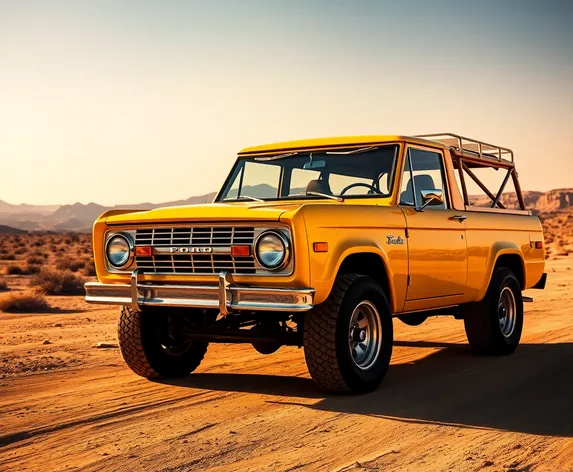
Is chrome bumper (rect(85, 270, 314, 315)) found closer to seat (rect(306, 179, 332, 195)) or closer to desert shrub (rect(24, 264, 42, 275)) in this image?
seat (rect(306, 179, 332, 195))

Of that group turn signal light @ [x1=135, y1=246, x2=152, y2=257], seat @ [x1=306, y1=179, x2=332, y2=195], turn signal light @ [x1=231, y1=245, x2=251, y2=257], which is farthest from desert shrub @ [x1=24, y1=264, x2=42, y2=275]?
turn signal light @ [x1=231, y1=245, x2=251, y2=257]

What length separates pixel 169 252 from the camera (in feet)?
22.5

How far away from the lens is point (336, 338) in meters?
6.46

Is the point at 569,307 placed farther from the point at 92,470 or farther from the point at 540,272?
the point at 92,470

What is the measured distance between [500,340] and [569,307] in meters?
5.76

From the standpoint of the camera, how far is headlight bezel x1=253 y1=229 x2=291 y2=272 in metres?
6.28

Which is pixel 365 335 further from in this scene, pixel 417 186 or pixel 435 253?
pixel 417 186

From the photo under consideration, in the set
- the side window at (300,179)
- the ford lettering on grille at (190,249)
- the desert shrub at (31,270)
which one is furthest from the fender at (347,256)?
the desert shrub at (31,270)

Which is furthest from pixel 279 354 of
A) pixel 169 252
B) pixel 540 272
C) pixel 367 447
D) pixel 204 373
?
pixel 367 447

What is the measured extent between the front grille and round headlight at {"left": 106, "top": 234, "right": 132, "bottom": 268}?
0.12 meters

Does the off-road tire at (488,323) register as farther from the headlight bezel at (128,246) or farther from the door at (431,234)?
the headlight bezel at (128,246)

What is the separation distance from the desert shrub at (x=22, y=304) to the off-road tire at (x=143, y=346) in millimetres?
8076

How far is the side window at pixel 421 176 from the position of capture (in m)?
7.91

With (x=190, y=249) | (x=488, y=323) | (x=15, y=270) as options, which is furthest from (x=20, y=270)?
(x=190, y=249)
